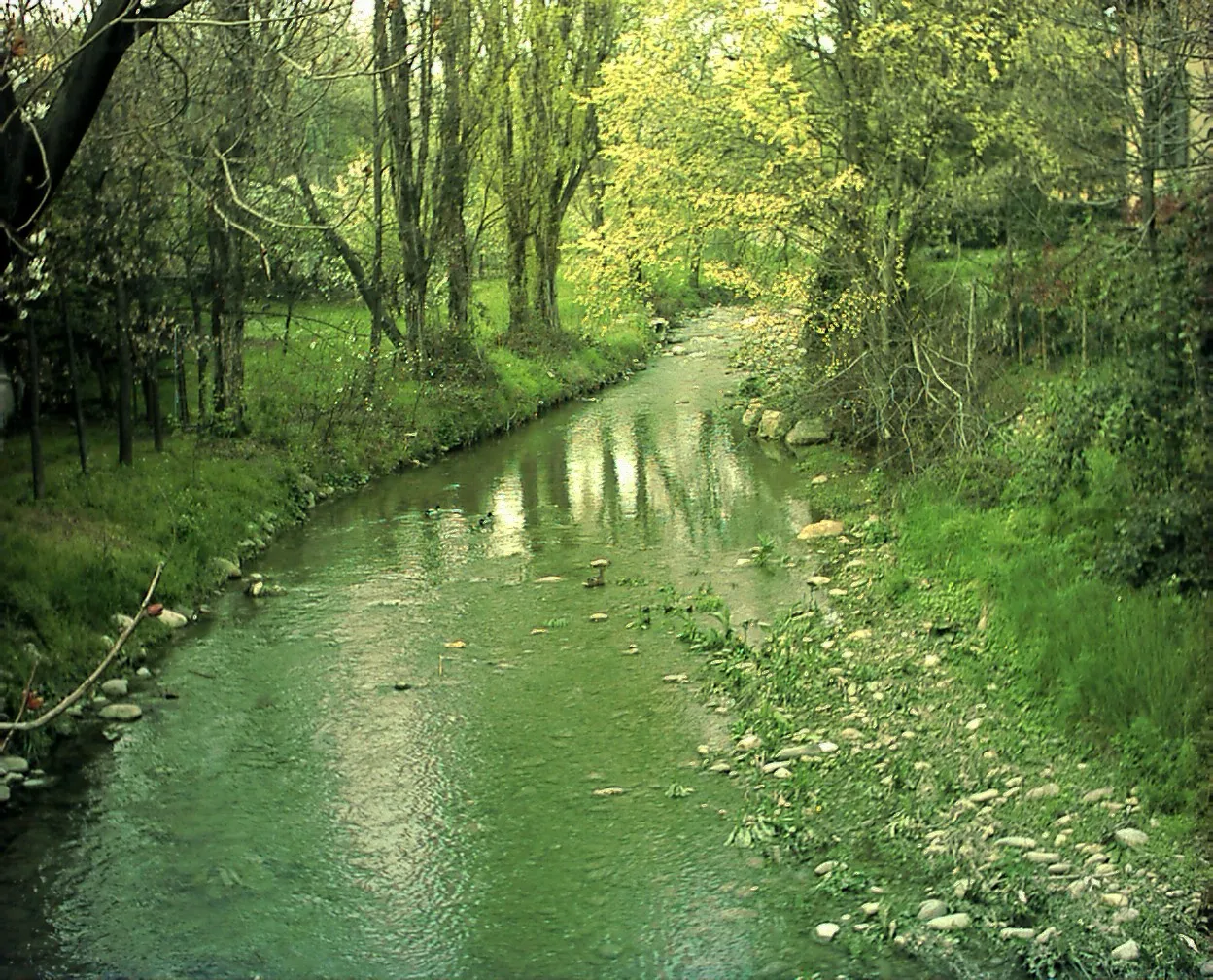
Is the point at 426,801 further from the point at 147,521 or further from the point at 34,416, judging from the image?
the point at 34,416

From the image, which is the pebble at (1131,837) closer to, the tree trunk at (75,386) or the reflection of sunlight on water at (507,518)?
the reflection of sunlight on water at (507,518)

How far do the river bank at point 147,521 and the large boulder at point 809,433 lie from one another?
18.2 feet

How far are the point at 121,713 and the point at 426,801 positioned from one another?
2.98m

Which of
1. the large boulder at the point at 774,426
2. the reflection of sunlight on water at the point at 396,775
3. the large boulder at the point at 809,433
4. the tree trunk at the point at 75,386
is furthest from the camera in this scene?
the large boulder at the point at 774,426

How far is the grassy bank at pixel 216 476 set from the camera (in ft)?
35.8

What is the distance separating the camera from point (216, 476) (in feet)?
51.3

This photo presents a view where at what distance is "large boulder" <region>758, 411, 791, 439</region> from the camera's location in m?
21.1

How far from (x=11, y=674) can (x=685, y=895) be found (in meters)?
5.67

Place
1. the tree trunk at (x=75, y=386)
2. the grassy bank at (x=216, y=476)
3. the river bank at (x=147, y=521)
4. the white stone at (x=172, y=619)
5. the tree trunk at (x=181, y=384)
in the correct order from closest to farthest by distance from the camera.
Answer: the river bank at (x=147, y=521)
the grassy bank at (x=216, y=476)
the white stone at (x=172, y=619)
the tree trunk at (x=75, y=386)
the tree trunk at (x=181, y=384)

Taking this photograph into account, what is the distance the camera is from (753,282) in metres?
18.5

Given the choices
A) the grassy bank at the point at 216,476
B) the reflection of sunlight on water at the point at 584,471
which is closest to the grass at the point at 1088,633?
the reflection of sunlight on water at the point at 584,471

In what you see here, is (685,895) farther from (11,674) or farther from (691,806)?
(11,674)

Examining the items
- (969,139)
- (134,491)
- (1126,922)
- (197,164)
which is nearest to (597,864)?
(1126,922)

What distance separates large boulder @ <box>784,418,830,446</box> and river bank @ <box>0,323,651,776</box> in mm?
5560
